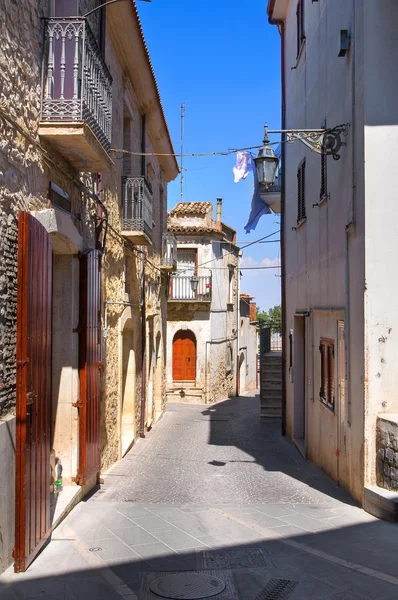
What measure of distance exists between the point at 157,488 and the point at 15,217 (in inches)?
204

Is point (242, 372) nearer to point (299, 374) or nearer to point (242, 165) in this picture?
point (299, 374)

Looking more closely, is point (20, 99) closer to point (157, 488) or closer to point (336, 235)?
point (336, 235)

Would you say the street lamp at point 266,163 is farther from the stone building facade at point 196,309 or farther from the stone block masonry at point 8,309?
the stone building facade at point 196,309

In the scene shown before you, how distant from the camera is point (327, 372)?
401 inches

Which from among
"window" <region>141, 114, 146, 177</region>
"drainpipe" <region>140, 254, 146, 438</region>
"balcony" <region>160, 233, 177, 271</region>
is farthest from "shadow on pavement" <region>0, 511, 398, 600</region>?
"balcony" <region>160, 233, 177, 271</region>

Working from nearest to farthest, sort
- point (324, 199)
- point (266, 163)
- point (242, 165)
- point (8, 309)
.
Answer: point (8, 309) → point (266, 163) → point (324, 199) → point (242, 165)

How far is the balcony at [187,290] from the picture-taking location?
26438 millimetres

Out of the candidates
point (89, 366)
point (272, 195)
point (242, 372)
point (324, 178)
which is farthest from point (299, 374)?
point (242, 372)

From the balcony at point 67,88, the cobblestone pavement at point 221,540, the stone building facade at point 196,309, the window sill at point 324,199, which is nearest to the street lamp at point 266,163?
the window sill at point 324,199

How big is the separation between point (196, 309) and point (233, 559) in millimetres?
21105

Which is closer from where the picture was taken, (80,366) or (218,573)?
(218,573)

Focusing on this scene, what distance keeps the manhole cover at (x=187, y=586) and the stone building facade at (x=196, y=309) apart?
20880mm

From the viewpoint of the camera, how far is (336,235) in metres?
8.92

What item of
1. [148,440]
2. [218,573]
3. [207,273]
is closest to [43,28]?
[218,573]
